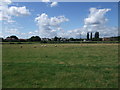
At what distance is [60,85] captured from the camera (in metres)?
5.39

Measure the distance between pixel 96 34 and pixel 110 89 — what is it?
425 feet

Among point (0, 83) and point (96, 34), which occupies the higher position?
point (96, 34)

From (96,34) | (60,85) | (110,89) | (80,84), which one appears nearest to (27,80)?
(60,85)

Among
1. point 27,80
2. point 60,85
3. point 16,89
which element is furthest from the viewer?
point 27,80

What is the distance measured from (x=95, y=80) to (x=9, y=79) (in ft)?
12.2

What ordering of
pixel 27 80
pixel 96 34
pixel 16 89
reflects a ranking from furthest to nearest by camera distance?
1. pixel 96 34
2. pixel 27 80
3. pixel 16 89

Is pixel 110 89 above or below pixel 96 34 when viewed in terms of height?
below

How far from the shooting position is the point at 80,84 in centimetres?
550

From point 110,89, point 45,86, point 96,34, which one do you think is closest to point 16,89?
point 45,86

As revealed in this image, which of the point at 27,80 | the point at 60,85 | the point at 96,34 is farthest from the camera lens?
the point at 96,34

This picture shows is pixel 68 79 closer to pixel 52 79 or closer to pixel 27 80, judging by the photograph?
pixel 52 79

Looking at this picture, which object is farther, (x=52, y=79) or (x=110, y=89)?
(x=52, y=79)

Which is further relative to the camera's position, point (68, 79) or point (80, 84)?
point (68, 79)

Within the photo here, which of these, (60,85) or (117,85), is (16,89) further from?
(117,85)
